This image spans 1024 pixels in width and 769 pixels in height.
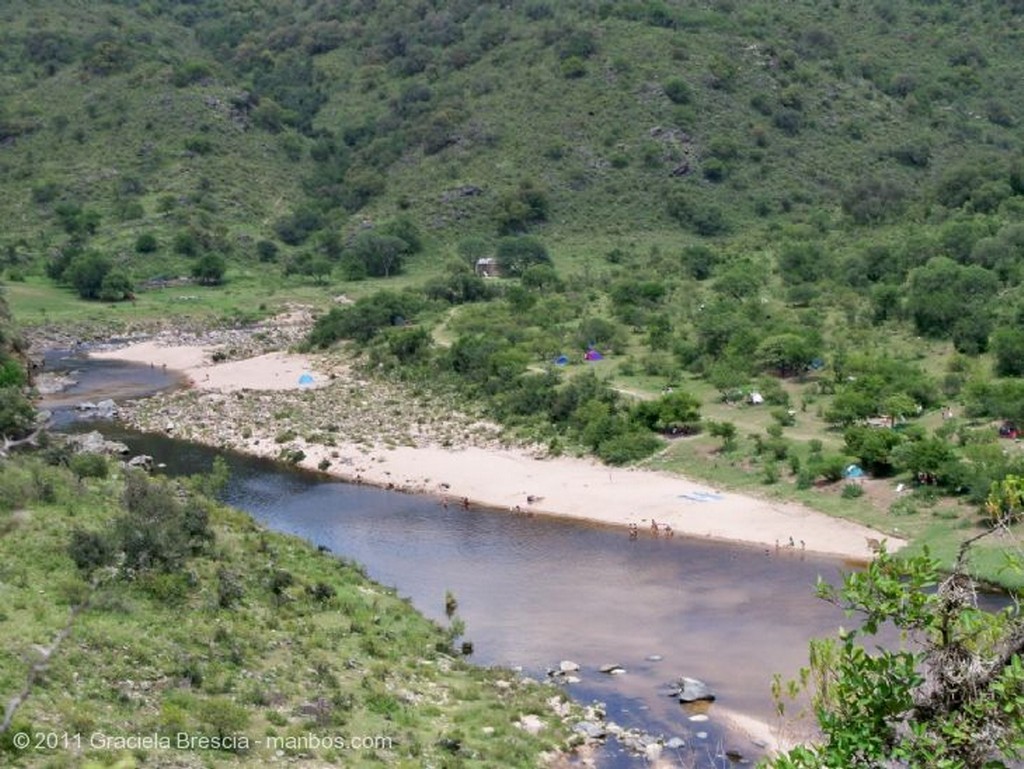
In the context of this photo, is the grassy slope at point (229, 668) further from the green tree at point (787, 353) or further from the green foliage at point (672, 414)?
the green tree at point (787, 353)

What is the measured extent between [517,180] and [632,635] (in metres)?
84.2

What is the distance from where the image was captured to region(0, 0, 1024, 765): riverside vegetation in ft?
160

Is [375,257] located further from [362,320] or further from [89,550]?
[89,550]

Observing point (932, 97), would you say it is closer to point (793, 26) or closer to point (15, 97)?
point (793, 26)

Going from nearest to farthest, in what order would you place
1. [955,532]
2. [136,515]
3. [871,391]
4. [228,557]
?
[136,515] → [228,557] → [955,532] → [871,391]

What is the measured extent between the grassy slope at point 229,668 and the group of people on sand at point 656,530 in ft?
34.9

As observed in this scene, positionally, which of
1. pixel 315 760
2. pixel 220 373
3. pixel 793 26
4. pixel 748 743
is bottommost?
pixel 220 373

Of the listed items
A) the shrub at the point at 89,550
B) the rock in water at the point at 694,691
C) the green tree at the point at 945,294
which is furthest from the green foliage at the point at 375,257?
the rock in water at the point at 694,691

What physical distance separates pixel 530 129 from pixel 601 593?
289ft

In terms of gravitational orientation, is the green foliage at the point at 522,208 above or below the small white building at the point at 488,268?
above

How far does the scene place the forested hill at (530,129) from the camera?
107m

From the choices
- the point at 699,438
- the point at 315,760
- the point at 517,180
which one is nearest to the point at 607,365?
the point at 699,438

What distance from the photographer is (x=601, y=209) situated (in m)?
109

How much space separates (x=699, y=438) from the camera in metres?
47.8
